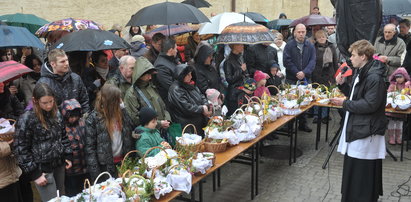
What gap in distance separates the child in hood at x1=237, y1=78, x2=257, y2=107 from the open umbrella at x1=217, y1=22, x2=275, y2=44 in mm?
899

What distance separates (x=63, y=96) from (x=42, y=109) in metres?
0.77

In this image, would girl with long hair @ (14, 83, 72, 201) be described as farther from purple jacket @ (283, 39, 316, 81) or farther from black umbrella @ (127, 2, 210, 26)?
purple jacket @ (283, 39, 316, 81)

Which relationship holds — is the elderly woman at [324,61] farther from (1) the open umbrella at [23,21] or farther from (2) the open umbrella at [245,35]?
(1) the open umbrella at [23,21]

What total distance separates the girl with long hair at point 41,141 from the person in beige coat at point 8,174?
0.19m

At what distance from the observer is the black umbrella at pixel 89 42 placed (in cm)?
472

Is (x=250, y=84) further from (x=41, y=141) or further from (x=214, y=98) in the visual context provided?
(x=41, y=141)

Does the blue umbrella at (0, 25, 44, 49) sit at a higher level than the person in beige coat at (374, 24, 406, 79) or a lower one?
higher

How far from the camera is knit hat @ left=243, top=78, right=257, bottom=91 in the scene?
6.55 metres

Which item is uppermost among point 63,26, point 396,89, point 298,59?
point 63,26

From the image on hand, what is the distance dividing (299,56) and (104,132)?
5.21 m

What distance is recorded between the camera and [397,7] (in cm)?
856

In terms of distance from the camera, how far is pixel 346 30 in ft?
18.2

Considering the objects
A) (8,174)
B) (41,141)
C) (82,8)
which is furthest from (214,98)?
(82,8)

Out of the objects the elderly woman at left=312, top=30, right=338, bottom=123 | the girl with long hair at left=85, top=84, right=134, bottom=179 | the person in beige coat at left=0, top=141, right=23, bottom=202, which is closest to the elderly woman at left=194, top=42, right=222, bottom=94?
the girl with long hair at left=85, top=84, right=134, bottom=179
